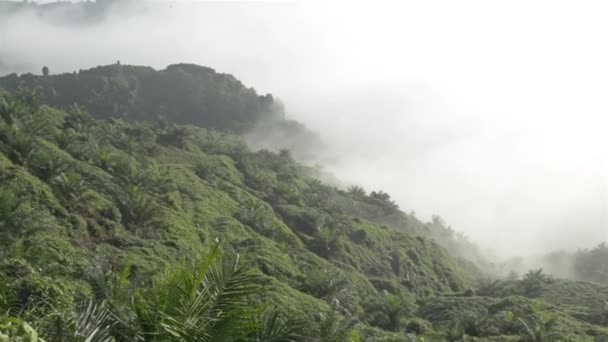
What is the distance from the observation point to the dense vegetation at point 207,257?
3904 millimetres

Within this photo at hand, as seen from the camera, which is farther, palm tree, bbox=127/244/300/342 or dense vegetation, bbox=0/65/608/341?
dense vegetation, bbox=0/65/608/341

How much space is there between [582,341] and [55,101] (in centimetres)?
10457

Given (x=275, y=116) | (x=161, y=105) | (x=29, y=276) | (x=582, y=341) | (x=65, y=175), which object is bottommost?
(x=29, y=276)

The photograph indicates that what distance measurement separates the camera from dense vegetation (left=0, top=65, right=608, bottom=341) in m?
3.90

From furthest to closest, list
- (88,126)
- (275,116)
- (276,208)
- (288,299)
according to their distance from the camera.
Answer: (275,116) < (276,208) < (88,126) < (288,299)

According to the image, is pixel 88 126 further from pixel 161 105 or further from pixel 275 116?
pixel 275 116

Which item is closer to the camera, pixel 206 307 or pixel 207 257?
pixel 207 257

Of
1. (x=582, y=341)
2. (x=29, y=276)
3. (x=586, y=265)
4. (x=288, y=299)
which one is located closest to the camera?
(x=29, y=276)

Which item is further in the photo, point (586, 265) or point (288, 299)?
point (586, 265)

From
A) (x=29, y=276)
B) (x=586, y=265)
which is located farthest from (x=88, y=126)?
(x=586, y=265)

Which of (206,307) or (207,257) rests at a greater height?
(207,257)

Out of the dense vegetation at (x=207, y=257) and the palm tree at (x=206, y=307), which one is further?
the dense vegetation at (x=207, y=257)

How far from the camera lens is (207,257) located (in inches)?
140

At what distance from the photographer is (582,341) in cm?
3206
